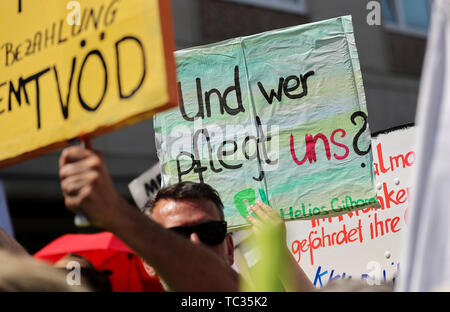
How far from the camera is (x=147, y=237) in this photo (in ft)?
4.95

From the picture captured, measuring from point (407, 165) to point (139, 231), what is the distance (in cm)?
192

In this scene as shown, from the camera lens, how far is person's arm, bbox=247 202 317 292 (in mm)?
2053

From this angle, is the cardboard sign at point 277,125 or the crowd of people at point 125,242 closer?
the crowd of people at point 125,242

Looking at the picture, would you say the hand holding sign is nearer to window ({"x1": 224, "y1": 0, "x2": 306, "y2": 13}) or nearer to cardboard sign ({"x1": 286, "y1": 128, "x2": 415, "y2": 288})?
cardboard sign ({"x1": 286, "y1": 128, "x2": 415, "y2": 288})

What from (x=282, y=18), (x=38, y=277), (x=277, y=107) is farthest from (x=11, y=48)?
(x=282, y=18)

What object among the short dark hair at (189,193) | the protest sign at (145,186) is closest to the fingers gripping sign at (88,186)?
the short dark hair at (189,193)

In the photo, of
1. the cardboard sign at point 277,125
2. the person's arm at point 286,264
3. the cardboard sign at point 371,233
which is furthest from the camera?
the cardboard sign at point 371,233

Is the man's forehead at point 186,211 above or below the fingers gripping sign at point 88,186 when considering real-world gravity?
below

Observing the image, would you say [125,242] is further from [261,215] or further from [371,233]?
[371,233]

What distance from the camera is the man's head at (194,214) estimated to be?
2.45m

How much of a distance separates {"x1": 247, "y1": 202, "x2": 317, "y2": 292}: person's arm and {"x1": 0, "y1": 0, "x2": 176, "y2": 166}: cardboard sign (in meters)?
0.45

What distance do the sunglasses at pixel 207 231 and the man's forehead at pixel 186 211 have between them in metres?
0.02

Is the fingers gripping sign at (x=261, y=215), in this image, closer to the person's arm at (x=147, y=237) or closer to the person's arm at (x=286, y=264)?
the person's arm at (x=286, y=264)

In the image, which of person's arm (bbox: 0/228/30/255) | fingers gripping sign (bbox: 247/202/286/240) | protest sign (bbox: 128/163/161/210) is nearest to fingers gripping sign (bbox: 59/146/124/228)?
person's arm (bbox: 0/228/30/255)
